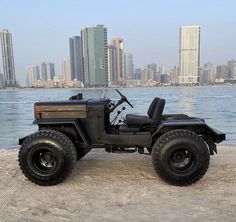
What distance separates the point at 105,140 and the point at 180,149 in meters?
1.15

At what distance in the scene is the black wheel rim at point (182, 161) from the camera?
4.53m

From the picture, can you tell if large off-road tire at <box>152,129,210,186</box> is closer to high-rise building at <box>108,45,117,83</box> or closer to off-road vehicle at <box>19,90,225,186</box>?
off-road vehicle at <box>19,90,225,186</box>

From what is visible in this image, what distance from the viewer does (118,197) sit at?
161 inches

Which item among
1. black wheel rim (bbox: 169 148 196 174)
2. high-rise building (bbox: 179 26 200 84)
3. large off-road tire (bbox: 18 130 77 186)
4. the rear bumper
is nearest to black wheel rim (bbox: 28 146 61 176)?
large off-road tire (bbox: 18 130 77 186)

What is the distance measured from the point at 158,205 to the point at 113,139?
1.36m

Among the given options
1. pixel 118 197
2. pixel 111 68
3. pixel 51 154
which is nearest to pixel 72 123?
pixel 51 154

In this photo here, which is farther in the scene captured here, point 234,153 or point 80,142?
point 234,153

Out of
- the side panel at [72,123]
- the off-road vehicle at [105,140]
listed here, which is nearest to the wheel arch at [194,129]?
the off-road vehicle at [105,140]

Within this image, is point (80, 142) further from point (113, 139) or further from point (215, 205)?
point (215, 205)

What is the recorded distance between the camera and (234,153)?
6.73m

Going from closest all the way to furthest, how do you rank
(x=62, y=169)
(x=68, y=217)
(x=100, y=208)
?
(x=68, y=217), (x=100, y=208), (x=62, y=169)

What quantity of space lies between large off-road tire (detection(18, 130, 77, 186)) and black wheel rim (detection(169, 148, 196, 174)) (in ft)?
4.78

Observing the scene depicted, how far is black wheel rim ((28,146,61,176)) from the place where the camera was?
453 cm

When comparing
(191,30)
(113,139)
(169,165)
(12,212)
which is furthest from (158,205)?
(191,30)
